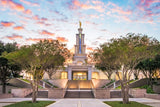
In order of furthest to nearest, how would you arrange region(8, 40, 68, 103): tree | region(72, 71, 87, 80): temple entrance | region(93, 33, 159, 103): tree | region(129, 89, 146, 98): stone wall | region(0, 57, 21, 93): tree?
region(72, 71, 87, 80): temple entrance → region(129, 89, 146, 98): stone wall → region(0, 57, 21, 93): tree → region(8, 40, 68, 103): tree → region(93, 33, 159, 103): tree

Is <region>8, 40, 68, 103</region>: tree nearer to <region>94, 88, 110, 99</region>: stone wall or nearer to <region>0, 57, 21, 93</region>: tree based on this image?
<region>0, 57, 21, 93</region>: tree

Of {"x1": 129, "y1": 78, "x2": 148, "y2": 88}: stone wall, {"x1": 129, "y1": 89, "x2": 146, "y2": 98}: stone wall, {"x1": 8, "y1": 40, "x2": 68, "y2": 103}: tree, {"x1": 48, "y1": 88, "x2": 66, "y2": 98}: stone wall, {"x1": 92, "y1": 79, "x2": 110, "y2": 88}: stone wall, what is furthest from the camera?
{"x1": 92, "y1": 79, "x2": 110, "y2": 88}: stone wall

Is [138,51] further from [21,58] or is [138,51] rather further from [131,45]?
[21,58]

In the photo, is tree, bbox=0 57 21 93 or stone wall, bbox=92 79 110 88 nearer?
tree, bbox=0 57 21 93

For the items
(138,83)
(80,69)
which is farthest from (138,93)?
(80,69)

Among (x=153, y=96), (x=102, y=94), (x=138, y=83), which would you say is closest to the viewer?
(x=153, y=96)

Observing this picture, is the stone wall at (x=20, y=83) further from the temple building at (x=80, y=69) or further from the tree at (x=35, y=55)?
the temple building at (x=80, y=69)

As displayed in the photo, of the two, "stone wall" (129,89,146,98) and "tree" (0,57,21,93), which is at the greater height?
"tree" (0,57,21,93)

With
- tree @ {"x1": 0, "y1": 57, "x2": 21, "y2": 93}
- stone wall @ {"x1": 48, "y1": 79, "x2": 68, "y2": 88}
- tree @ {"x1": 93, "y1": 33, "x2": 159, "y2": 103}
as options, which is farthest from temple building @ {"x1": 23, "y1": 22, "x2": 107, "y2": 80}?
tree @ {"x1": 93, "y1": 33, "x2": 159, "y2": 103}

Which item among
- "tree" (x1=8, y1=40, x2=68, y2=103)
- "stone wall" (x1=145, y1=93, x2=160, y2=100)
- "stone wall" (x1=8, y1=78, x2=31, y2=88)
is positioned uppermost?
"tree" (x1=8, y1=40, x2=68, y2=103)

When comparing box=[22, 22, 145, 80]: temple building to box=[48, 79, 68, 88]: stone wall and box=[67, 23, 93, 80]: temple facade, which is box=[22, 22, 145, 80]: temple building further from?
box=[48, 79, 68, 88]: stone wall

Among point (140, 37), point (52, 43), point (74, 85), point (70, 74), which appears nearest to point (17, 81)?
point (74, 85)

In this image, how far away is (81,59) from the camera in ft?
261

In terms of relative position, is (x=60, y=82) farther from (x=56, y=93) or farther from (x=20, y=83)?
(x=56, y=93)
